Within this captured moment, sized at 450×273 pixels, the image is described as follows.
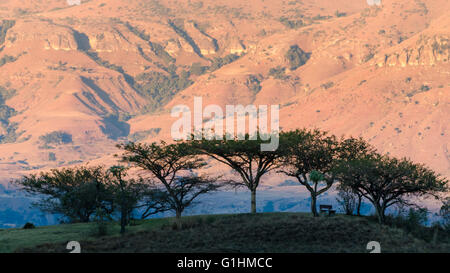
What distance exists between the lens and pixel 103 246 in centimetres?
5369

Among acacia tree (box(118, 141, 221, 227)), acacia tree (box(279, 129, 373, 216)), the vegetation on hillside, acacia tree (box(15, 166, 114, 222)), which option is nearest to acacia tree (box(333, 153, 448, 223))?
the vegetation on hillside

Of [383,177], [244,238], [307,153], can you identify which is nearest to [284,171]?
[307,153]

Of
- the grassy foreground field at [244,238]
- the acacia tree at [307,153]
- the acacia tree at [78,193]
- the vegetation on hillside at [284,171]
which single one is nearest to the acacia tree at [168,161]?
the vegetation on hillside at [284,171]

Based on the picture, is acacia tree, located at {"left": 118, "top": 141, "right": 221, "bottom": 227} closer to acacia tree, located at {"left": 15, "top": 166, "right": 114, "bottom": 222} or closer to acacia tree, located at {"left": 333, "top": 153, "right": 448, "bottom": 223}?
acacia tree, located at {"left": 15, "top": 166, "right": 114, "bottom": 222}

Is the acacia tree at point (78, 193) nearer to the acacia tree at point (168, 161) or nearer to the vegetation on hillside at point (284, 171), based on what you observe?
the vegetation on hillside at point (284, 171)

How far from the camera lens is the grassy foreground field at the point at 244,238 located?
53219 mm

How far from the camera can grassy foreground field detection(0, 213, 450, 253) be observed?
53219mm

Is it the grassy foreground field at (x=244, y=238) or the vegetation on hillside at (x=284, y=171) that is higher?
the vegetation on hillside at (x=284, y=171)

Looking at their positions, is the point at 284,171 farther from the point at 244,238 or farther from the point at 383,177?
the point at 244,238

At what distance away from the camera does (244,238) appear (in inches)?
2242
